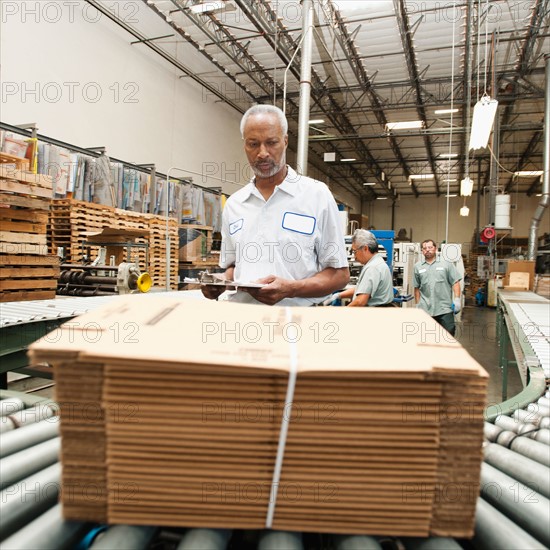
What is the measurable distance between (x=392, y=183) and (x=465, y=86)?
11.6 meters

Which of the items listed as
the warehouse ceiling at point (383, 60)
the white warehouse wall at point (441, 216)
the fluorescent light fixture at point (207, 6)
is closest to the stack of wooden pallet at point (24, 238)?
the warehouse ceiling at point (383, 60)

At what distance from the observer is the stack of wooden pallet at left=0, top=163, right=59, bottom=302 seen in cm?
423

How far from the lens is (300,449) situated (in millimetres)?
786

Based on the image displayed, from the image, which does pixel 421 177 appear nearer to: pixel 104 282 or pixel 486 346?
pixel 486 346

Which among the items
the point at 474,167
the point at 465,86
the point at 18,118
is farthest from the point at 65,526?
the point at 474,167

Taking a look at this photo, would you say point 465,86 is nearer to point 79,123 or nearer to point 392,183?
point 79,123

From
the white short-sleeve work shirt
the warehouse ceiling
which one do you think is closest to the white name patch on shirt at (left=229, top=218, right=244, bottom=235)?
the white short-sleeve work shirt

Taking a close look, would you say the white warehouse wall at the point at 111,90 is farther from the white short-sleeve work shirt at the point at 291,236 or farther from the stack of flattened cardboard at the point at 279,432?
the stack of flattened cardboard at the point at 279,432

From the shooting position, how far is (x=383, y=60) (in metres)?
10.9

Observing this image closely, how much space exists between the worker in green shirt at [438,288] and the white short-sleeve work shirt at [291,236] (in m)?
4.23

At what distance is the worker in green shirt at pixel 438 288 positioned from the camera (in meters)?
5.91

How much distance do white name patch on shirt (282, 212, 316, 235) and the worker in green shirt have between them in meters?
4.32

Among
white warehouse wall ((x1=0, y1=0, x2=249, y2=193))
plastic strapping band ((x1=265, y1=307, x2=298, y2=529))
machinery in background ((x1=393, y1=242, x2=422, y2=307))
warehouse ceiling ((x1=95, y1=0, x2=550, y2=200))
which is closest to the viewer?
plastic strapping band ((x1=265, y1=307, x2=298, y2=529))

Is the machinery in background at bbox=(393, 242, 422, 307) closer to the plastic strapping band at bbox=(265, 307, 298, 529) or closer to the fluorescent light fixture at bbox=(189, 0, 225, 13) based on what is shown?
the fluorescent light fixture at bbox=(189, 0, 225, 13)
